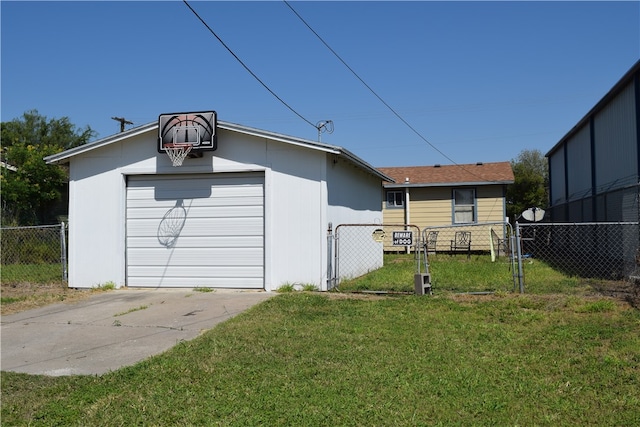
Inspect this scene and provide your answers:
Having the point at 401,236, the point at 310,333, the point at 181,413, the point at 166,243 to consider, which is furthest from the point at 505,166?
the point at 181,413

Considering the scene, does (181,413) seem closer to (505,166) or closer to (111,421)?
(111,421)

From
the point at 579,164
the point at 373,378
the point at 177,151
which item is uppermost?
the point at 579,164

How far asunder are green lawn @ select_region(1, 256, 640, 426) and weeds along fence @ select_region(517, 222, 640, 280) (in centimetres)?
299

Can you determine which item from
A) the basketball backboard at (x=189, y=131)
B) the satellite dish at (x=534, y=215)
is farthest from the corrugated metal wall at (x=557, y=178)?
the basketball backboard at (x=189, y=131)

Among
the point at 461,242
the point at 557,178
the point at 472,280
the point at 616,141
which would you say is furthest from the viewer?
the point at 557,178

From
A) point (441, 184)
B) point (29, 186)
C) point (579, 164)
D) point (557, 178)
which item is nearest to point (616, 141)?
point (579, 164)

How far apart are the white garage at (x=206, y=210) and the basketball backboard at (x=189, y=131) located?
4cm

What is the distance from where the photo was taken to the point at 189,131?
10734 millimetres

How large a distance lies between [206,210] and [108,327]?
3.94 metres

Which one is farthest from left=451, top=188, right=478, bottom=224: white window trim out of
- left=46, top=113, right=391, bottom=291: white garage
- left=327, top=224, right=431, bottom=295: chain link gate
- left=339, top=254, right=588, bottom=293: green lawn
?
left=46, top=113, right=391, bottom=291: white garage

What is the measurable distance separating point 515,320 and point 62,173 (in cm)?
2058

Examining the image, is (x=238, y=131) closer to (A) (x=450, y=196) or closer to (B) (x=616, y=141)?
(B) (x=616, y=141)

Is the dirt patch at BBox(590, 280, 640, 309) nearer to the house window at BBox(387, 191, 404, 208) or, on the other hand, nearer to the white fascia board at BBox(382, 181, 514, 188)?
the white fascia board at BBox(382, 181, 514, 188)

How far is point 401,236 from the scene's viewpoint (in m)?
9.70
